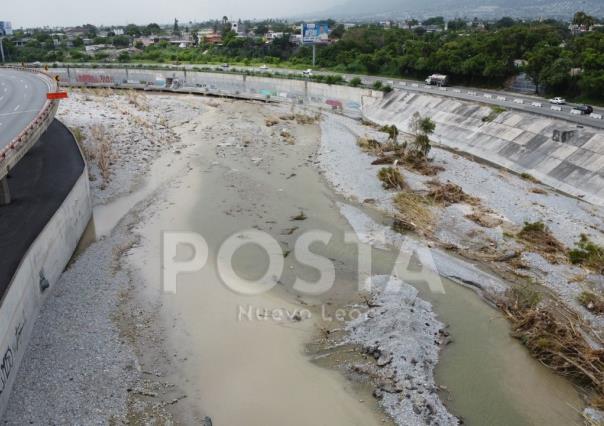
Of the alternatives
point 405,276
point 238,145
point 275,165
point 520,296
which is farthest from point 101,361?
point 238,145

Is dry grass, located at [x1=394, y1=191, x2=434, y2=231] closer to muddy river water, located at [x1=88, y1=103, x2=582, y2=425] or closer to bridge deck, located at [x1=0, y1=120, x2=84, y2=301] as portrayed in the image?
muddy river water, located at [x1=88, y1=103, x2=582, y2=425]

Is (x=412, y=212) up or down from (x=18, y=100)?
down

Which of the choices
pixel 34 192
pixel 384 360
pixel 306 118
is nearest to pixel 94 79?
pixel 306 118

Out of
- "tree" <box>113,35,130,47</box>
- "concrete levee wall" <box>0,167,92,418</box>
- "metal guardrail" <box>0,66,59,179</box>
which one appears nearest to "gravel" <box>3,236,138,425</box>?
"concrete levee wall" <box>0,167,92,418</box>

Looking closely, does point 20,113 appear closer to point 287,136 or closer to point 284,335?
point 287,136

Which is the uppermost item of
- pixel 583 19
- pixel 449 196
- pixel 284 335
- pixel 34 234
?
pixel 583 19

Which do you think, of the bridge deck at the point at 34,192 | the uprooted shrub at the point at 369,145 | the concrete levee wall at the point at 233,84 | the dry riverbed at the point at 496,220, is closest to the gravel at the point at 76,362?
the bridge deck at the point at 34,192

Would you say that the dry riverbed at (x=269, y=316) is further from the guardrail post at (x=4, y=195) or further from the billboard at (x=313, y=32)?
the billboard at (x=313, y=32)
